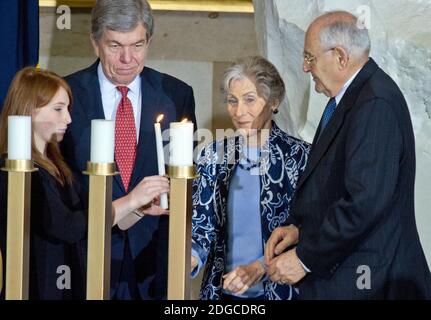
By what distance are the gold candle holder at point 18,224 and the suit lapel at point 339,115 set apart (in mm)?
639

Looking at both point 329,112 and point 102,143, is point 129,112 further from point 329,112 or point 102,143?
point 102,143

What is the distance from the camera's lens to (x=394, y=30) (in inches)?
105

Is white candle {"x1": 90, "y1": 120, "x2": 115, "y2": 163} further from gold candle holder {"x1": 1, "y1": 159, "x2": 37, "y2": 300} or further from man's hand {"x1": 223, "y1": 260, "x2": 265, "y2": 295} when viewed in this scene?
man's hand {"x1": 223, "y1": 260, "x2": 265, "y2": 295}

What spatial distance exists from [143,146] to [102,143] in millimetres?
639

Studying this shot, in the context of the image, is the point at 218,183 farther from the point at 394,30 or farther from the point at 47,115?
the point at 394,30

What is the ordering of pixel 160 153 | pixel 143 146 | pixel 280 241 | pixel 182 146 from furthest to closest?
pixel 143 146 < pixel 280 241 < pixel 160 153 < pixel 182 146

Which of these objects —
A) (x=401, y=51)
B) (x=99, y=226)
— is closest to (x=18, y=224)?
(x=99, y=226)

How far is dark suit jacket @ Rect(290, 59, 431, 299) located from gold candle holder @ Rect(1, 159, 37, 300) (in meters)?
0.60

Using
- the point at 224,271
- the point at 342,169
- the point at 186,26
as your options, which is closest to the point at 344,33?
the point at 342,169

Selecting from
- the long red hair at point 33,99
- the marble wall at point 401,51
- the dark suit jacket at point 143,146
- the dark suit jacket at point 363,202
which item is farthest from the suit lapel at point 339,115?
the long red hair at point 33,99

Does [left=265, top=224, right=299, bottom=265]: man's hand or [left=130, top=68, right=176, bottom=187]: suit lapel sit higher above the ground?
[left=130, top=68, right=176, bottom=187]: suit lapel

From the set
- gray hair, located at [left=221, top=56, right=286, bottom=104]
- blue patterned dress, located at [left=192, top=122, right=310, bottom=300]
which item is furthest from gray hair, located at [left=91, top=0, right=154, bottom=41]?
blue patterned dress, located at [left=192, top=122, right=310, bottom=300]

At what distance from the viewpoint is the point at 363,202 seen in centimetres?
208

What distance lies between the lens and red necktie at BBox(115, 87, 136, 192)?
250 cm
